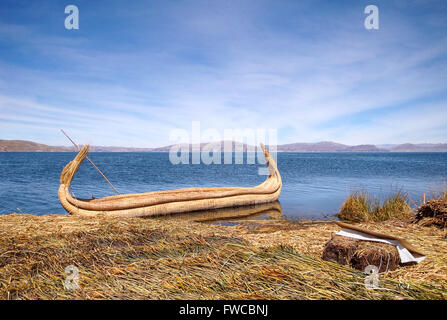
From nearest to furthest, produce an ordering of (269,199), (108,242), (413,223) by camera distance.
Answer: (108,242), (413,223), (269,199)

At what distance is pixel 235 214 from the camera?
39.7 ft

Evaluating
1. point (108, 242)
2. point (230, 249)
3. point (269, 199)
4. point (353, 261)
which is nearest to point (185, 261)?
point (230, 249)

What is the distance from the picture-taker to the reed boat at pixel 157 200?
9.20m

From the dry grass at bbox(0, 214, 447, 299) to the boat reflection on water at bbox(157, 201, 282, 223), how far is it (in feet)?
22.8

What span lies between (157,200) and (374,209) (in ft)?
25.7

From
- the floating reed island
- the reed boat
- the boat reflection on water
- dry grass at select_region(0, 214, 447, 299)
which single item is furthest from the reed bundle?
the reed boat

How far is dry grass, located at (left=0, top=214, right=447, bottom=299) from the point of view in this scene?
2.37 metres

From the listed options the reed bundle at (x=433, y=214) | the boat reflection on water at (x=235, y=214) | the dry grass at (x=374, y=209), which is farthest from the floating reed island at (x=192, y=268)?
the boat reflection on water at (x=235, y=214)

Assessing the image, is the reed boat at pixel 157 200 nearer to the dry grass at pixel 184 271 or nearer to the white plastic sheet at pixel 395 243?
the dry grass at pixel 184 271

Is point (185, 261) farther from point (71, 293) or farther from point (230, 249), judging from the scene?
point (71, 293)

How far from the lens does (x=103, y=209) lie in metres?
9.28

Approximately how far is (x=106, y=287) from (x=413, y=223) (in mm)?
6293

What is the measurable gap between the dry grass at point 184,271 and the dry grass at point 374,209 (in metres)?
4.81
